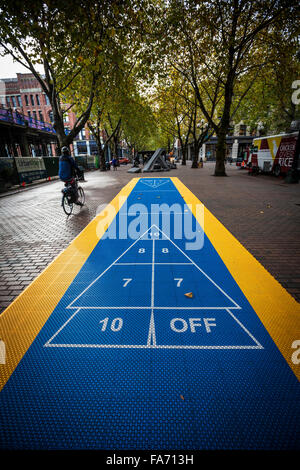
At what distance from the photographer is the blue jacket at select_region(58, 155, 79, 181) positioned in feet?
25.3

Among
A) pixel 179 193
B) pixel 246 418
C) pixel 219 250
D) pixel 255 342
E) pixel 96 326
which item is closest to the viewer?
pixel 246 418

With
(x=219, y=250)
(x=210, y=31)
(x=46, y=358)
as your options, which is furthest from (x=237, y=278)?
(x=210, y=31)

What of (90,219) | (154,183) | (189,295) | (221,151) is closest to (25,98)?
(154,183)

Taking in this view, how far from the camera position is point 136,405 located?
2.02 metres

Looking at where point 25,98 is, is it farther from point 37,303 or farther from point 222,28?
point 37,303

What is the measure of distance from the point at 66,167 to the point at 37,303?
5758mm

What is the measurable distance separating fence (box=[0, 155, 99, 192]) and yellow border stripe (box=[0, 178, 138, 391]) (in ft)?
41.6

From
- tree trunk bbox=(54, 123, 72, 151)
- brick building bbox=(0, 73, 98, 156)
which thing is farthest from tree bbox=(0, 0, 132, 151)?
brick building bbox=(0, 73, 98, 156)

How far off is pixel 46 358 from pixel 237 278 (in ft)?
10.9

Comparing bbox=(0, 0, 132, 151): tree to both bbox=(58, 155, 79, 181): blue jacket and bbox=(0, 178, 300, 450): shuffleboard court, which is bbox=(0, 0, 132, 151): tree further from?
bbox=(0, 178, 300, 450): shuffleboard court

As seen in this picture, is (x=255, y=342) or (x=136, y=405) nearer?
(x=136, y=405)

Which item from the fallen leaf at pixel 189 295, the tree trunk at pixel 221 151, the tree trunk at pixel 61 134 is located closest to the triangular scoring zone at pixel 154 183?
the tree trunk at pixel 221 151
